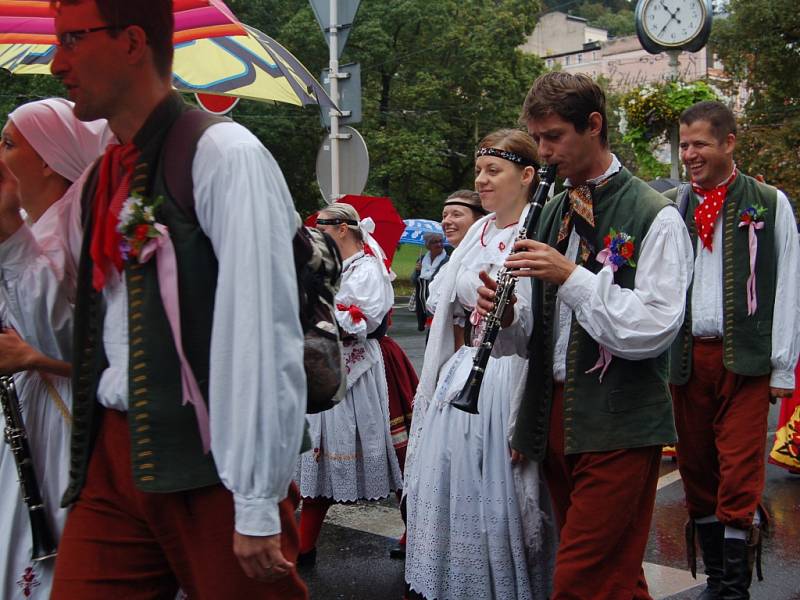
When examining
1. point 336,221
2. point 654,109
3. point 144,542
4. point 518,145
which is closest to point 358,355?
point 336,221

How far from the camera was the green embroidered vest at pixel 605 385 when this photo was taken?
3.09m

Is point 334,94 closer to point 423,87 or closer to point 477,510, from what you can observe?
point 477,510

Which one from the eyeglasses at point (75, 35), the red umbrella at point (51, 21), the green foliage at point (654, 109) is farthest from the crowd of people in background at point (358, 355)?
the green foliage at point (654, 109)

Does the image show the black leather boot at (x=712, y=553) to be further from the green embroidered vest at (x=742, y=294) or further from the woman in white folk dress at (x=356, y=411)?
the woman in white folk dress at (x=356, y=411)

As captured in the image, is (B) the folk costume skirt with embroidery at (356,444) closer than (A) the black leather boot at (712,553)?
No

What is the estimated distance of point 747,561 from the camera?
4.03 m

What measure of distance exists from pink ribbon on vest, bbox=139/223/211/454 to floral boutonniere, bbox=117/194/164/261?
0.04 feet

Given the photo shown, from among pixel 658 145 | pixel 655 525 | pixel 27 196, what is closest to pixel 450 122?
pixel 658 145

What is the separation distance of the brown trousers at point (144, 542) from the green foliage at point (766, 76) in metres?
24.8

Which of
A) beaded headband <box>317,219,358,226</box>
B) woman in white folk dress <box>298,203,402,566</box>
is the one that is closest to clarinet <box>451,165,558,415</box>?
woman in white folk dress <box>298,203,402,566</box>

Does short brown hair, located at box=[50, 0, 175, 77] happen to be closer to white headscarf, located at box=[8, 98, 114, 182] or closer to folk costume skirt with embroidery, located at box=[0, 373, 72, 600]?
white headscarf, located at box=[8, 98, 114, 182]

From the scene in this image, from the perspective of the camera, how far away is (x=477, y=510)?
393cm

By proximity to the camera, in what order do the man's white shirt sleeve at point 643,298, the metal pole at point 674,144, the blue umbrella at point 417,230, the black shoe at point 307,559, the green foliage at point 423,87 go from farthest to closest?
the green foliage at point 423,87
the blue umbrella at point 417,230
the metal pole at point 674,144
the black shoe at point 307,559
the man's white shirt sleeve at point 643,298

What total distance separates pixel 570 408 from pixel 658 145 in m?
5.26
